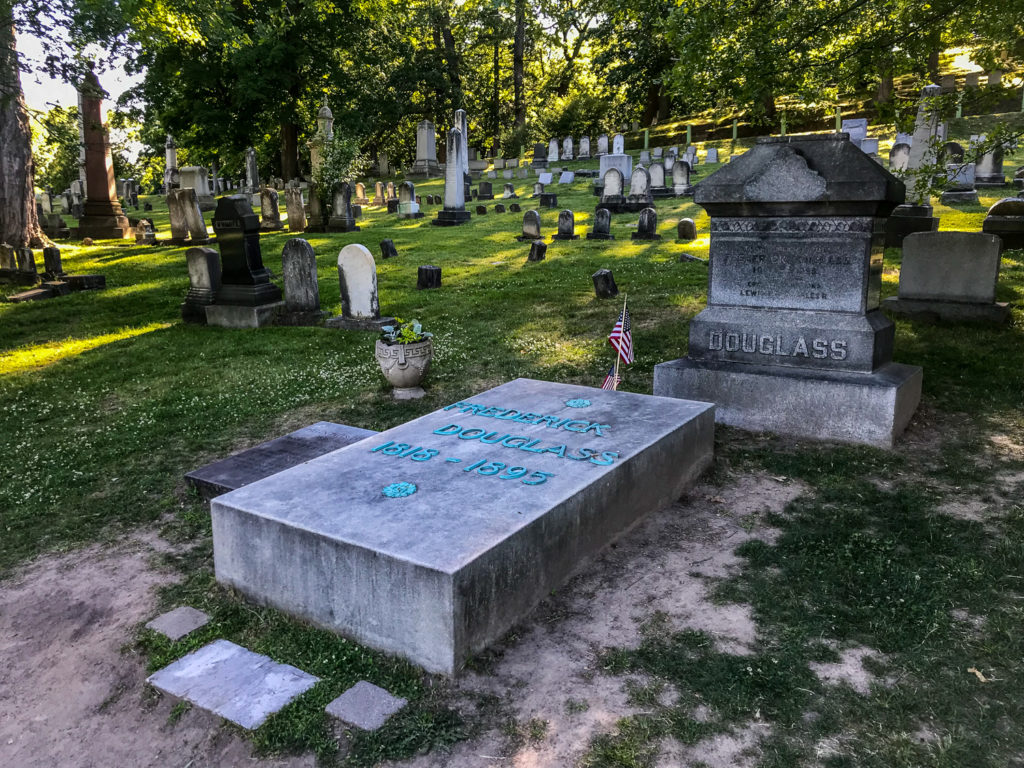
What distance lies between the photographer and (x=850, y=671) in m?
3.39

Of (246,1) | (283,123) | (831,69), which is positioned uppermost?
(246,1)

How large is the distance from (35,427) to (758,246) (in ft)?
24.8

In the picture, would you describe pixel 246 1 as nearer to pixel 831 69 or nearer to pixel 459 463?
pixel 831 69

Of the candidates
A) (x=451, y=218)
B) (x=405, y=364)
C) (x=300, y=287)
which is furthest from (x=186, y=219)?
(x=405, y=364)

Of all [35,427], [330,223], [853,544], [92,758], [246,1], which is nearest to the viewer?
[92,758]

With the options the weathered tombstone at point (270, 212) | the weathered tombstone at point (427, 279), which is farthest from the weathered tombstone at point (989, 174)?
the weathered tombstone at point (270, 212)

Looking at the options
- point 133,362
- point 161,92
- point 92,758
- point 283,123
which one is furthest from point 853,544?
point 283,123

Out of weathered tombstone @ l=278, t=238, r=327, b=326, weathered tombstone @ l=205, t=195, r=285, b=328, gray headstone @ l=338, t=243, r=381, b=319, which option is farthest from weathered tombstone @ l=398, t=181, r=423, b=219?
gray headstone @ l=338, t=243, r=381, b=319

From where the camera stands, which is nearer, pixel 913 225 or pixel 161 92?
pixel 913 225

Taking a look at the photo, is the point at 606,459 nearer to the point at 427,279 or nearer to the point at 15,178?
the point at 427,279

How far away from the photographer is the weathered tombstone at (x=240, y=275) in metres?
12.2

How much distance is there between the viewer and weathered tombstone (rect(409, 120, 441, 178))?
39.0 m

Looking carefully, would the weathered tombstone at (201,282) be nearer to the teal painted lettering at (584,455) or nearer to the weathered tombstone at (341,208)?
the teal painted lettering at (584,455)

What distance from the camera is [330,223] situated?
23.1m
